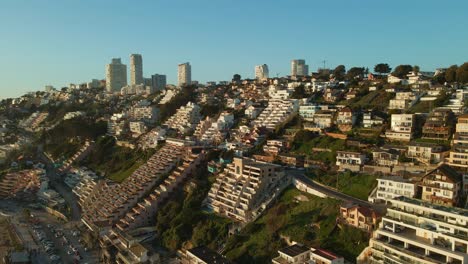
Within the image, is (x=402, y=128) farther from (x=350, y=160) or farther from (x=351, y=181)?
(x=351, y=181)

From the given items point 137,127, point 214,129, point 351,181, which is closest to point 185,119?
point 137,127

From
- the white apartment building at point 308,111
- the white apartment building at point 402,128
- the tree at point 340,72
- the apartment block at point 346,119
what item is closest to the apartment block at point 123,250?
the white apartment building at point 402,128

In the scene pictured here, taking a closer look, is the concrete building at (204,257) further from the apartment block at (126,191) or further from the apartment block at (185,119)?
the apartment block at (185,119)

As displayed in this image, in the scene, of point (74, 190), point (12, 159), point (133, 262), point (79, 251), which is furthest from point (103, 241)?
point (12, 159)

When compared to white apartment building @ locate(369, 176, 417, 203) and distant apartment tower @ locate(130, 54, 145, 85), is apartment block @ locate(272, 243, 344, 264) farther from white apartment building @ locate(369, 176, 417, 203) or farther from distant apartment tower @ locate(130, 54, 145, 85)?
distant apartment tower @ locate(130, 54, 145, 85)

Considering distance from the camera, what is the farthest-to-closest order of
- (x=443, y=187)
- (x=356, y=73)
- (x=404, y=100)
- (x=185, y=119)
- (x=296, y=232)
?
(x=356, y=73), (x=185, y=119), (x=404, y=100), (x=296, y=232), (x=443, y=187)

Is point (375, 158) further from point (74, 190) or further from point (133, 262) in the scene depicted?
point (74, 190)

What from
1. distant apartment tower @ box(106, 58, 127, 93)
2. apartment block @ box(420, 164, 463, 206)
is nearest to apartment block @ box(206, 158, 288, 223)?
apartment block @ box(420, 164, 463, 206)
